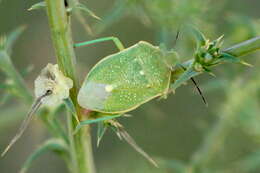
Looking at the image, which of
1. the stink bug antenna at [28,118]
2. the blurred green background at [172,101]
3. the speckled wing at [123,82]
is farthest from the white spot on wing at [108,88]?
the blurred green background at [172,101]

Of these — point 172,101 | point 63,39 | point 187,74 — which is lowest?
point 172,101

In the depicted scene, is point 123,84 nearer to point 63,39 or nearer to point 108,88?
point 108,88

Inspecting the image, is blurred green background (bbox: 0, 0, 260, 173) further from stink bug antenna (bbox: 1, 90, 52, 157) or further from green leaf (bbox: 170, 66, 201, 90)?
green leaf (bbox: 170, 66, 201, 90)

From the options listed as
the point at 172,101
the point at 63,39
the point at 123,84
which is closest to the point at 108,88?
the point at 123,84

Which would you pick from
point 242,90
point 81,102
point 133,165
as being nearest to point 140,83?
point 81,102

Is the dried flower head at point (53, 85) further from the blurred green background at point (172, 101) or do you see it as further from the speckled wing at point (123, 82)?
the blurred green background at point (172, 101)

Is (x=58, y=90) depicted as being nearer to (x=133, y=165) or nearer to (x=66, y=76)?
(x=66, y=76)
